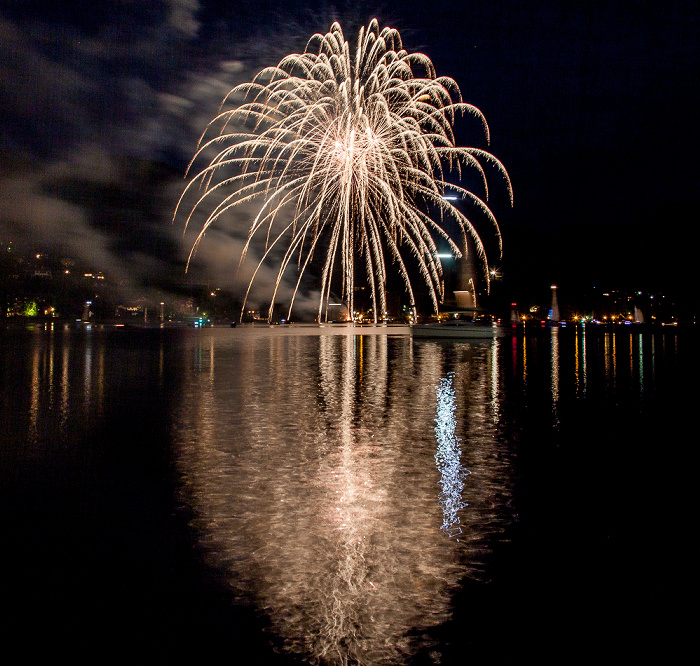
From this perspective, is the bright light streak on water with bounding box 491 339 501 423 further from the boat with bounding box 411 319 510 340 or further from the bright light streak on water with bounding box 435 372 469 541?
the boat with bounding box 411 319 510 340

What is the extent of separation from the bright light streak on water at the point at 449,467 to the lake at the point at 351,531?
29mm

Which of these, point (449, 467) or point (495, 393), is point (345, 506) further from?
point (495, 393)

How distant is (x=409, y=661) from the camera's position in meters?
2.58

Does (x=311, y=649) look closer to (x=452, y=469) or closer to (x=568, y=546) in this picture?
(x=568, y=546)

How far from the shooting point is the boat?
38.1 m

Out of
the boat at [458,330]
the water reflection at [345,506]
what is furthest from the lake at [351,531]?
the boat at [458,330]

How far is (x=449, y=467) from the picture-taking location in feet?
19.3

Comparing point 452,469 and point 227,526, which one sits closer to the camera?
point 227,526

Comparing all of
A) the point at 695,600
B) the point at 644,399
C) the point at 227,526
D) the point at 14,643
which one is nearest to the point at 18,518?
the point at 227,526

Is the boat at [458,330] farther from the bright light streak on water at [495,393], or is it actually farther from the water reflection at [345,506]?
the water reflection at [345,506]

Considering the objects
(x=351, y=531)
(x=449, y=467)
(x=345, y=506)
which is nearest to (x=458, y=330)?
(x=449, y=467)

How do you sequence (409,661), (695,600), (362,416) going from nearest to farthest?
(409,661) → (695,600) → (362,416)

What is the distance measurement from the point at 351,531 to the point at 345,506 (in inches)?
23.1

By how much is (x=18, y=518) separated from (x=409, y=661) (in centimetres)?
297
